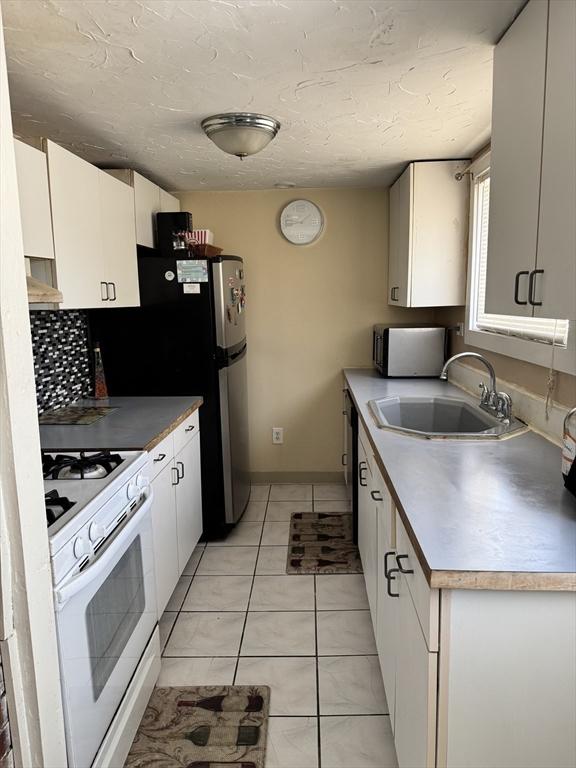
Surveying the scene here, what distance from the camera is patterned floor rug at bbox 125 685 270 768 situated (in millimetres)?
1731

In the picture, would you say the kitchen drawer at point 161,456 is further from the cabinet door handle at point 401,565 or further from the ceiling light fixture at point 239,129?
the ceiling light fixture at point 239,129

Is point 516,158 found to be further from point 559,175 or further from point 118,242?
point 118,242

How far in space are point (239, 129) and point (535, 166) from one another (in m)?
1.26

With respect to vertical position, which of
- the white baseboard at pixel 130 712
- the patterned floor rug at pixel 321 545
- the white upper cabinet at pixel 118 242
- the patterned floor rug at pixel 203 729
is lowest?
the patterned floor rug at pixel 203 729

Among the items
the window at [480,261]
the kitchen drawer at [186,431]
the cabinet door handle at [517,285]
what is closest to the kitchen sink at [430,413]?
the window at [480,261]

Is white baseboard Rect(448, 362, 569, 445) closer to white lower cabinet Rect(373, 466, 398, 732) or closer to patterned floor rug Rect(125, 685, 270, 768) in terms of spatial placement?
white lower cabinet Rect(373, 466, 398, 732)

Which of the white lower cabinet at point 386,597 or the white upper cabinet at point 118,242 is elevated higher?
the white upper cabinet at point 118,242

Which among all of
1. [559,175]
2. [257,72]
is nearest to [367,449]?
[559,175]

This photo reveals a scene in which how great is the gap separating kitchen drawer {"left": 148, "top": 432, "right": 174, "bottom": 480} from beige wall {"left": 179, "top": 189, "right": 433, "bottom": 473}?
1599 millimetres

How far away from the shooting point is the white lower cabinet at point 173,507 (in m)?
2.28

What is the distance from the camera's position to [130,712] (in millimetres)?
1747

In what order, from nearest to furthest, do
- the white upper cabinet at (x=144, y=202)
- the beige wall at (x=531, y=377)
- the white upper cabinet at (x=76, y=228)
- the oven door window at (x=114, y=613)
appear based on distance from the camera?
the oven door window at (x=114, y=613) < the beige wall at (x=531, y=377) < the white upper cabinet at (x=76, y=228) < the white upper cabinet at (x=144, y=202)

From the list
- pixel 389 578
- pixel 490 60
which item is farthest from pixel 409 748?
pixel 490 60

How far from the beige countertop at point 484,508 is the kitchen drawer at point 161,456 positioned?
883mm
